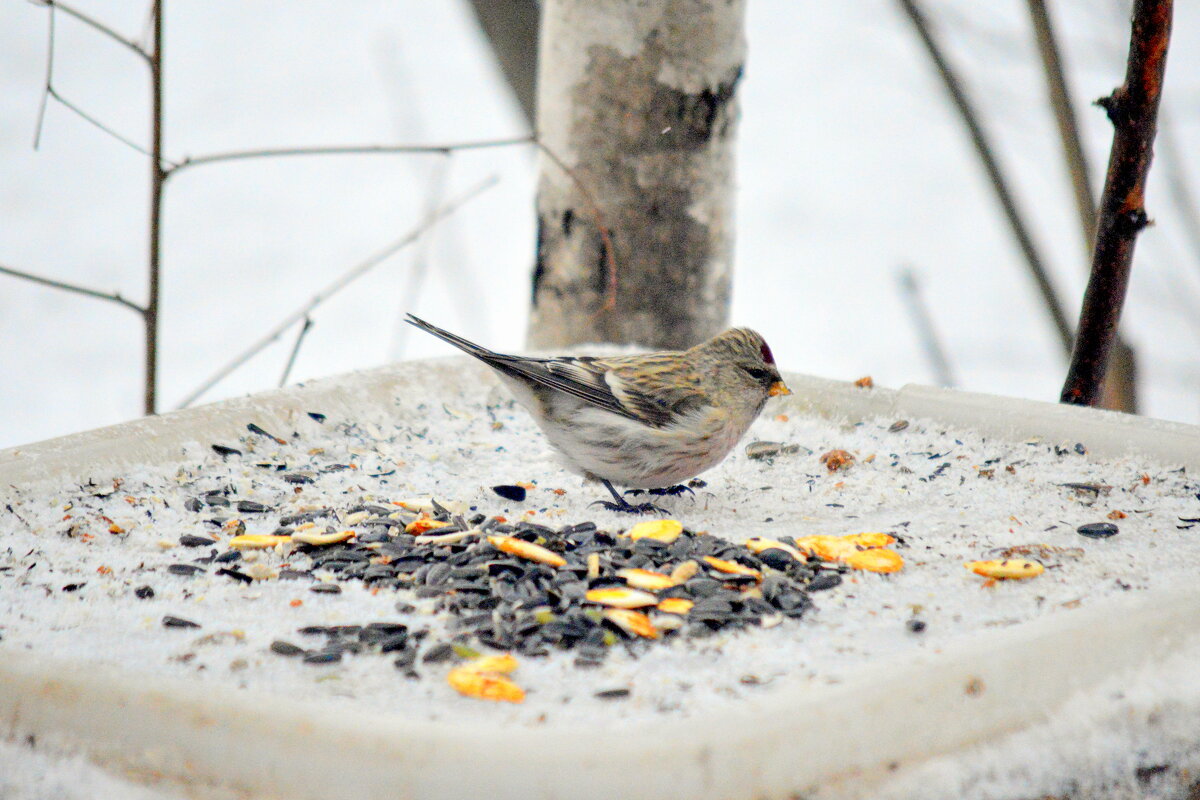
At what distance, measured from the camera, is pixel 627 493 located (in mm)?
2863

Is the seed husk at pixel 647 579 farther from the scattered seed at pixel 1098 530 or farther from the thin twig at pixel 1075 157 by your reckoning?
the thin twig at pixel 1075 157

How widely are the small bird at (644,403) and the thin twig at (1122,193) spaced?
0.70m

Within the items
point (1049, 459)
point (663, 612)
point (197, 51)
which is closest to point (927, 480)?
point (1049, 459)

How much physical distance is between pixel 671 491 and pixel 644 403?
216 mm

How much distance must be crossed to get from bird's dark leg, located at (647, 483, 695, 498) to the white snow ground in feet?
0.31

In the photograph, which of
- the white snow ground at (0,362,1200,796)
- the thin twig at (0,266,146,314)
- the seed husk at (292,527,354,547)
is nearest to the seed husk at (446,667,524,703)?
the white snow ground at (0,362,1200,796)

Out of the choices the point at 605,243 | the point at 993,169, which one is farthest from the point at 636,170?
the point at 993,169

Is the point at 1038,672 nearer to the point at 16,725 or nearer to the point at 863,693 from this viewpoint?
the point at 863,693

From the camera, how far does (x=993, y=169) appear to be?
155 inches

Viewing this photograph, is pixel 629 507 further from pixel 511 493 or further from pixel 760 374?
pixel 760 374

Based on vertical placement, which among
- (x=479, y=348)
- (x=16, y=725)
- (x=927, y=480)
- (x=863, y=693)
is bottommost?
(x=16, y=725)

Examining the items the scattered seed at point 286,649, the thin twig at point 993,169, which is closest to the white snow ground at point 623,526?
the scattered seed at point 286,649

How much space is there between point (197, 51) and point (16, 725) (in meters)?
7.72

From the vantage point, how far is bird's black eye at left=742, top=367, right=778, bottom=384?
2838 millimetres
